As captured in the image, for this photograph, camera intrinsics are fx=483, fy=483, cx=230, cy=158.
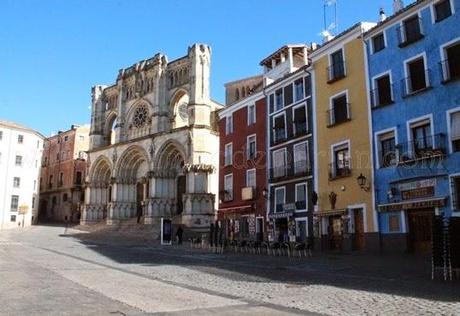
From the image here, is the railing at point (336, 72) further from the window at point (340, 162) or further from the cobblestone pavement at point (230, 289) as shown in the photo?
the cobblestone pavement at point (230, 289)

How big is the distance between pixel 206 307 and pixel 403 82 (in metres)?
18.8

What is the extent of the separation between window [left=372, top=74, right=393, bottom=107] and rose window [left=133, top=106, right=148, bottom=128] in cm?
3436

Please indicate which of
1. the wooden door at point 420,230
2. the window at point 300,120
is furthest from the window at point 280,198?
the wooden door at point 420,230

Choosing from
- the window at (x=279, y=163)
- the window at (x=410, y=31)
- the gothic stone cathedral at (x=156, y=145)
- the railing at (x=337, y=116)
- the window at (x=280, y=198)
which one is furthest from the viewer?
the gothic stone cathedral at (x=156, y=145)

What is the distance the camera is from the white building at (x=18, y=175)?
65250mm

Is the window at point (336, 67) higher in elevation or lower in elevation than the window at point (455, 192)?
higher

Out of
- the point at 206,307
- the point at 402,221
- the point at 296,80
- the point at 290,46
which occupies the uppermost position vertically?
→ the point at 290,46

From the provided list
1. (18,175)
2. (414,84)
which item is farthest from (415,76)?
(18,175)

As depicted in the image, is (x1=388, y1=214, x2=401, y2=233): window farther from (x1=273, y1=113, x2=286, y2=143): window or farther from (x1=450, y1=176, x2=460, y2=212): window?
(x1=273, y1=113, x2=286, y2=143): window

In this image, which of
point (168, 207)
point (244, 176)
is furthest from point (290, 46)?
point (168, 207)

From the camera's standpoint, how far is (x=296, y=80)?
33.2m

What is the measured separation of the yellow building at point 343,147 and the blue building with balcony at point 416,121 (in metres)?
0.82

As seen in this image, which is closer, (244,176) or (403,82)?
(403,82)

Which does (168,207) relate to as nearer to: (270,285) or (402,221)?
(402,221)
